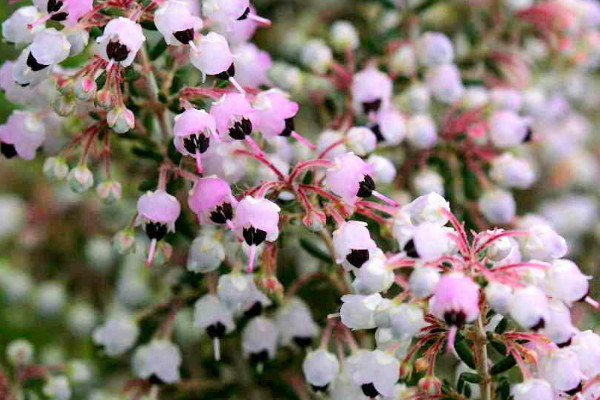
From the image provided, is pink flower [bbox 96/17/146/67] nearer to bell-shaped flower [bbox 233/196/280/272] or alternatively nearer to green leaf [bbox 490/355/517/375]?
bell-shaped flower [bbox 233/196/280/272]

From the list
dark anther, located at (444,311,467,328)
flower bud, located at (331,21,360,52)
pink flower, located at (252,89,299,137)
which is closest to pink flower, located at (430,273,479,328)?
dark anther, located at (444,311,467,328)

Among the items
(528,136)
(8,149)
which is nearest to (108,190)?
(8,149)

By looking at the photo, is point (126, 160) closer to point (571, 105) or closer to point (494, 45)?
point (494, 45)

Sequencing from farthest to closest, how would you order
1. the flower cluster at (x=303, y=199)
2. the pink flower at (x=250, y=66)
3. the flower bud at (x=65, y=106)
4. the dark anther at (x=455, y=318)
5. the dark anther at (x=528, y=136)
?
the dark anther at (x=528, y=136), the pink flower at (x=250, y=66), the flower bud at (x=65, y=106), the flower cluster at (x=303, y=199), the dark anther at (x=455, y=318)

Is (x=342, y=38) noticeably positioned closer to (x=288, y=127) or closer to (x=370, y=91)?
(x=370, y=91)

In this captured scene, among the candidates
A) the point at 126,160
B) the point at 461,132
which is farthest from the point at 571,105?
the point at 126,160

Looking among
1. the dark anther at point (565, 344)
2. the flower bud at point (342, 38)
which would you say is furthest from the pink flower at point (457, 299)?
the flower bud at point (342, 38)

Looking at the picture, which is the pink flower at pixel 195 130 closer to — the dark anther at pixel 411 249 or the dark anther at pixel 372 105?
the dark anther at pixel 411 249
